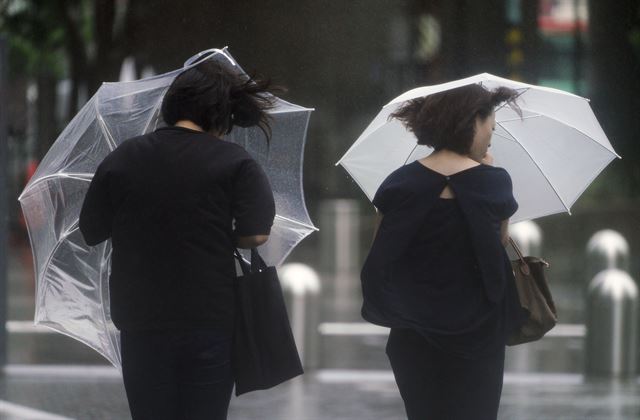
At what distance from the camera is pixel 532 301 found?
4184 mm

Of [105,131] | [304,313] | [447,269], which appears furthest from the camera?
[304,313]

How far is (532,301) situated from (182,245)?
1160mm

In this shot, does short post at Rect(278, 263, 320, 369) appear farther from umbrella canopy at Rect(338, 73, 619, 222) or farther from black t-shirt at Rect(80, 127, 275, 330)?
black t-shirt at Rect(80, 127, 275, 330)

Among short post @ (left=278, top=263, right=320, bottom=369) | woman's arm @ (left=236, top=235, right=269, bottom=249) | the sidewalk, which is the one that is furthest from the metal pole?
woman's arm @ (left=236, top=235, right=269, bottom=249)

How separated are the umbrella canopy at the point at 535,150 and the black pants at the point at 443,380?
0.75 metres

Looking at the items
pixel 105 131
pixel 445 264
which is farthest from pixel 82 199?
pixel 445 264

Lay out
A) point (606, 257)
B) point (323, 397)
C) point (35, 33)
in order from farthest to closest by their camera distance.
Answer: point (35, 33), point (606, 257), point (323, 397)

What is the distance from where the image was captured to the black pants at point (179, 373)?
151 inches

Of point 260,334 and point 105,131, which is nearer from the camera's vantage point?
point 260,334

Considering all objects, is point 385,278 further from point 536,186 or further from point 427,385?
point 536,186

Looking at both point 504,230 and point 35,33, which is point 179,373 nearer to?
point 504,230

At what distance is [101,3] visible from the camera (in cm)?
1196

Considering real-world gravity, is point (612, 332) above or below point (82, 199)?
below

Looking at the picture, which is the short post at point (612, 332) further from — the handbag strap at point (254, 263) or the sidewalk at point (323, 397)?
the handbag strap at point (254, 263)
